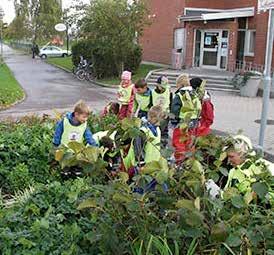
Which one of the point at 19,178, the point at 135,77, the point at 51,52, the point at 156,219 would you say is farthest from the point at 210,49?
the point at 51,52

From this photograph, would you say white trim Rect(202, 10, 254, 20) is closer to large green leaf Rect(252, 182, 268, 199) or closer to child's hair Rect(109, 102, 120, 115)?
child's hair Rect(109, 102, 120, 115)

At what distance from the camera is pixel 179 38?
30.2 m

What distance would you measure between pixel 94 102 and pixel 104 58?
825 centimetres

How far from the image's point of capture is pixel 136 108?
897 cm

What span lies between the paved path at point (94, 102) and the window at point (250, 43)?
17.8ft

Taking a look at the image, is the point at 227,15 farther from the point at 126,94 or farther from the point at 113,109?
the point at 113,109

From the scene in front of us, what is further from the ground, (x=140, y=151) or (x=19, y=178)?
(x=140, y=151)

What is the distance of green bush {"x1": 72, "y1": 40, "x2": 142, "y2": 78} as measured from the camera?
26.1 metres

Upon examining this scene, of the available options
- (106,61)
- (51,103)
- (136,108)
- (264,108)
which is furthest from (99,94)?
(264,108)

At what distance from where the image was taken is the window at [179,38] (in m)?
29.4

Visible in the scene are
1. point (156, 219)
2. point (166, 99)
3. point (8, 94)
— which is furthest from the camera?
point (8, 94)

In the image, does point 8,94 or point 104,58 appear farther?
point 104,58

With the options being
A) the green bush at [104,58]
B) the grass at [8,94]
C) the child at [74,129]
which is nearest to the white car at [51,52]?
the green bush at [104,58]

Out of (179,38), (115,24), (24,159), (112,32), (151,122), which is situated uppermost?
(115,24)
